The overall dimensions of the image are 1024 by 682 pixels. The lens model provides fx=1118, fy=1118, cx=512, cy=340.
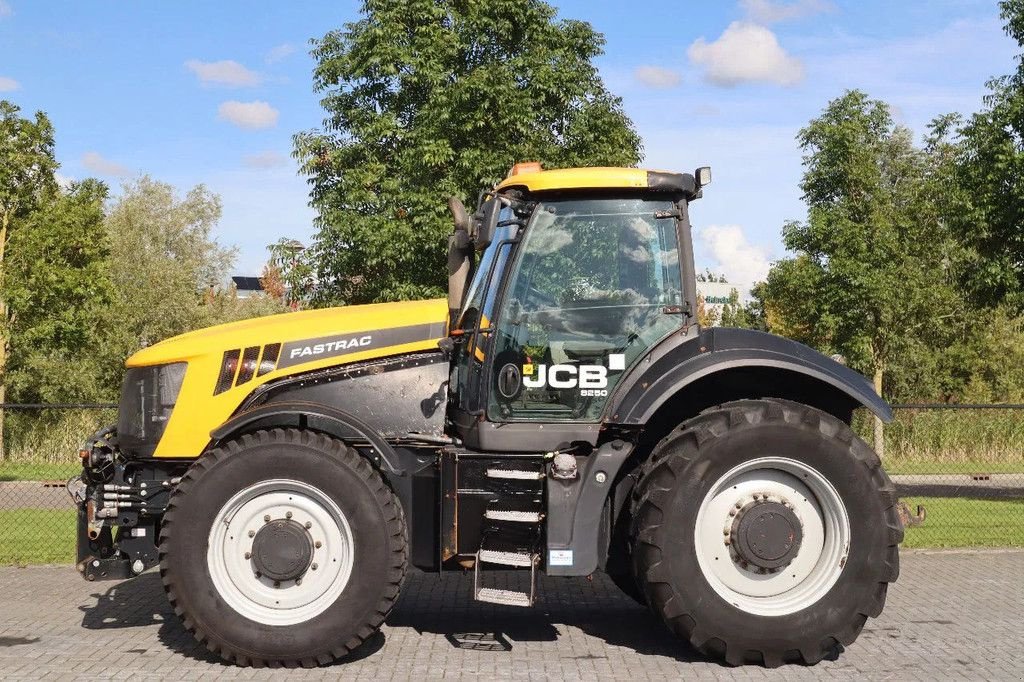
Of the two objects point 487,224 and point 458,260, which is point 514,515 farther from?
point 487,224

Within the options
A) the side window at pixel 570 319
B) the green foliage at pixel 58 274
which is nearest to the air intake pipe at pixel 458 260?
the side window at pixel 570 319

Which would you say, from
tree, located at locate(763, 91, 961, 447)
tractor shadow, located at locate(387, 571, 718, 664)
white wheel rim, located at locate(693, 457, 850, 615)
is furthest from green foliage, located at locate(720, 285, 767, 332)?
white wheel rim, located at locate(693, 457, 850, 615)

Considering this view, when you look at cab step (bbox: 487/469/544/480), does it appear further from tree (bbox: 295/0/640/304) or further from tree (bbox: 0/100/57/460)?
tree (bbox: 0/100/57/460)

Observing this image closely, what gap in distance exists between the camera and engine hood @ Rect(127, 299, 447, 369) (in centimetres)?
662

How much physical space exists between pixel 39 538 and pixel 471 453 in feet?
23.8

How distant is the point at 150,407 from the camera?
6.59 metres

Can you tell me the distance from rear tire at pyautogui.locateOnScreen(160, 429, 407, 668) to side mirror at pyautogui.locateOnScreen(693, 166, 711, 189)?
2.48 meters

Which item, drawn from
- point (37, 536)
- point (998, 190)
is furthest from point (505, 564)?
point (998, 190)

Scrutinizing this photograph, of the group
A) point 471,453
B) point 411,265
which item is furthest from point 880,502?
point 411,265

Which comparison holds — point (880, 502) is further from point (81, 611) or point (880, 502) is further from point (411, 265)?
point (411, 265)

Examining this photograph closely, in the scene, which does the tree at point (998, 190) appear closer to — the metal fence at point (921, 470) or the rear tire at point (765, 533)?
the metal fence at point (921, 470)

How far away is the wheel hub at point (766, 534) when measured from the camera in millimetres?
6168

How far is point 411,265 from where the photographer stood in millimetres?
18453

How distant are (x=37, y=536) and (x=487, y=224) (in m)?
8.08
